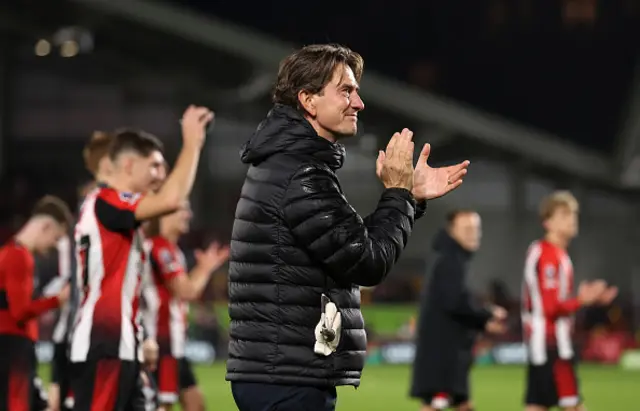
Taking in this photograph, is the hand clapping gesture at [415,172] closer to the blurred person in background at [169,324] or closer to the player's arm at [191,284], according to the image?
the player's arm at [191,284]

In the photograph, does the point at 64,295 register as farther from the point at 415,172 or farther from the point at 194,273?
the point at 415,172

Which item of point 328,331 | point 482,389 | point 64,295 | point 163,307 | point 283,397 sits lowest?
point 283,397

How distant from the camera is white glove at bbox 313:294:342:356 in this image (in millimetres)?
4184

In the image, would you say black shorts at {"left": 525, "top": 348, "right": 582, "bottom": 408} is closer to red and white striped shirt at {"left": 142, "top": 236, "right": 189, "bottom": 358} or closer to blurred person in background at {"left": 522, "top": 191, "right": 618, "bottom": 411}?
blurred person in background at {"left": 522, "top": 191, "right": 618, "bottom": 411}

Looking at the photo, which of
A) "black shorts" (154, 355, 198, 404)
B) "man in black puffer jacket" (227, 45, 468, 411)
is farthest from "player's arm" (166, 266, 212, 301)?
"man in black puffer jacket" (227, 45, 468, 411)

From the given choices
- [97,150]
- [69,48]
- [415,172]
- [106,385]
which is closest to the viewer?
[415,172]

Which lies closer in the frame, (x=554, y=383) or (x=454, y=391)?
(x=554, y=383)

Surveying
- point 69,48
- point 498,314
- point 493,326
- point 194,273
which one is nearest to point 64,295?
point 194,273

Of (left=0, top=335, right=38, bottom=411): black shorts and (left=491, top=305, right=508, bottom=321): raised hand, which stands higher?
(left=491, top=305, right=508, bottom=321): raised hand

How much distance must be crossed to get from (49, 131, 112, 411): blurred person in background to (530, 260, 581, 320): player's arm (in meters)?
3.41

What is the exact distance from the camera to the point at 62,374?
8930mm

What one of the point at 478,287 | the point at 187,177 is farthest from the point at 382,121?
the point at 187,177

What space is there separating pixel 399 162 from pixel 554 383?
233 inches

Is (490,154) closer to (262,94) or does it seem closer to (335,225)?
(262,94)
